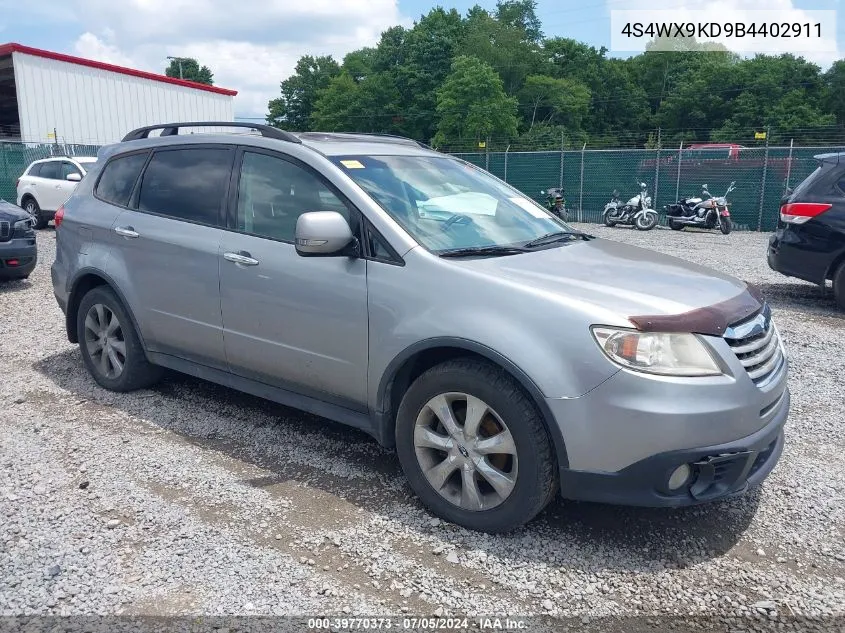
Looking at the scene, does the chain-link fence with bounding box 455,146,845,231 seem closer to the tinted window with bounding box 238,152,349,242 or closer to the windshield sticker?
the windshield sticker

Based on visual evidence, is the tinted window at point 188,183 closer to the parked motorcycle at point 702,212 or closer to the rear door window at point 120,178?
the rear door window at point 120,178

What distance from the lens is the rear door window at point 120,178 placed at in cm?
491

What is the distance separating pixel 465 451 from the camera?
10.5 ft

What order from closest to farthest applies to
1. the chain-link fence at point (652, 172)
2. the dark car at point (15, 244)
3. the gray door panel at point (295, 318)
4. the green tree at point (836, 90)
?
the gray door panel at point (295, 318)
the dark car at point (15, 244)
the chain-link fence at point (652, 172)
the green tree at point (836, 90)

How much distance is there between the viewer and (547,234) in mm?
4047

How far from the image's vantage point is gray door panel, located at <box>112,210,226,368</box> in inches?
166

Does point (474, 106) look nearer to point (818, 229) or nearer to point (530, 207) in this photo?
point (818, 229)

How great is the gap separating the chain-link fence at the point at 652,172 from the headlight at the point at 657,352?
16.0 m

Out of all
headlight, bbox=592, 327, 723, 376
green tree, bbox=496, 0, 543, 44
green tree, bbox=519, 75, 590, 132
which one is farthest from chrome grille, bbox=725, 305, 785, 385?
green tree, bbox=496, 0, 543, 44

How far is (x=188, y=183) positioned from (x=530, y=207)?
2150 mm

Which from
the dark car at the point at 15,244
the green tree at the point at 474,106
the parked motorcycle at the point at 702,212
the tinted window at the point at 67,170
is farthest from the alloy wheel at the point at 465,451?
the green tree at the point at 474,106

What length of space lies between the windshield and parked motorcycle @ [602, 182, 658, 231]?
50.2 feet

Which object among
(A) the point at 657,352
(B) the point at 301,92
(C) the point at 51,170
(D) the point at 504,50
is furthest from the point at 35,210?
(B) the point at 301,92

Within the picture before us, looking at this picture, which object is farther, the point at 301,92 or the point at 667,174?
the point at 301,92
